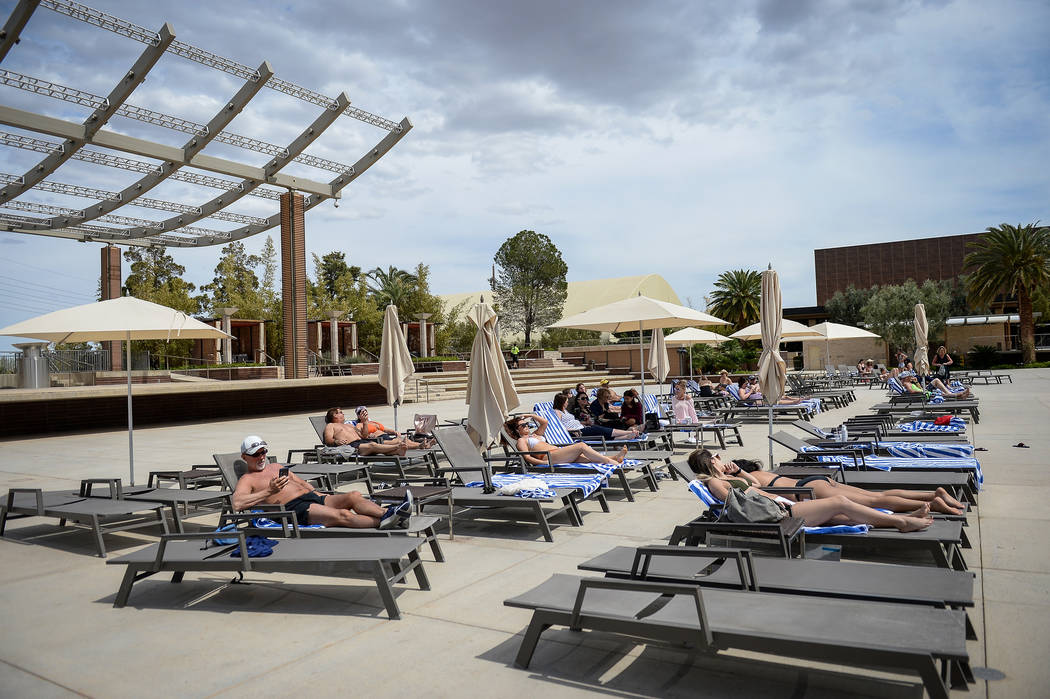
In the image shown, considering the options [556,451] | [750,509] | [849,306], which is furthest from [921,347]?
[849,306]

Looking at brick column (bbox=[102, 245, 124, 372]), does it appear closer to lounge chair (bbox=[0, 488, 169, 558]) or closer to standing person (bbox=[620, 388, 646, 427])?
lounge chair (bbox=[0, 488, 169, 558])

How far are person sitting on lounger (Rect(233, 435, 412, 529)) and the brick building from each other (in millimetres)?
65195

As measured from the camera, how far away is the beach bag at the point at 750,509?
14.3 feet

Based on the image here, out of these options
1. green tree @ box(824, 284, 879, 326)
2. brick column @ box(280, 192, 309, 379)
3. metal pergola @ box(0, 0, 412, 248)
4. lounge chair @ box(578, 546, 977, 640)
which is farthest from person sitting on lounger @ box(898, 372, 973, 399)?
green tree @ box(824, 284, 879, 326)

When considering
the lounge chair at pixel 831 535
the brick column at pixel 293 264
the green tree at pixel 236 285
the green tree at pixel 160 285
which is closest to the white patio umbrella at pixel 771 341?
the lounge chair at pixel 831 535

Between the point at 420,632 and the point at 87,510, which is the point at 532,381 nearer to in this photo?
the point at 87,510

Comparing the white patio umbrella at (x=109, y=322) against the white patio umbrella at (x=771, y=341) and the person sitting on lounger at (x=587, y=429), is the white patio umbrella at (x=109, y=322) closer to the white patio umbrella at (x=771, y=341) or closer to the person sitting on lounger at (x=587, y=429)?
the person sitting on lounger at (x=587, y=429)

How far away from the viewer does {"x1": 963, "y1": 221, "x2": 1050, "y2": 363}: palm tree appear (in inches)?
1476

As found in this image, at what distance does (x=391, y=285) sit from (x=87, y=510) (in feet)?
156

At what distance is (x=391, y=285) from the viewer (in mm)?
52438

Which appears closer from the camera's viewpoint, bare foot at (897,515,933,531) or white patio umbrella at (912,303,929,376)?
bare foot at (897,515,933,531)

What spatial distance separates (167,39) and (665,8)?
11.2 m

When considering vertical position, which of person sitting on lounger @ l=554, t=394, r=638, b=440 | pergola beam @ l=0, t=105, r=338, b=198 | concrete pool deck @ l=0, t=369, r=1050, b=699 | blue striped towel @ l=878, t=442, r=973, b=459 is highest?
pergola beam @ l=0, t=105, r=338, b=198

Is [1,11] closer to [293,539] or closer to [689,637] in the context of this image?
[293,539]
